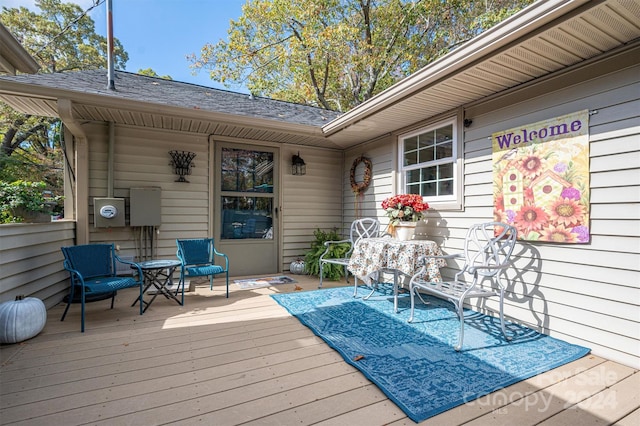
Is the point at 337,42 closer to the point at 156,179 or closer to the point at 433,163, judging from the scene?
the point at 433,163

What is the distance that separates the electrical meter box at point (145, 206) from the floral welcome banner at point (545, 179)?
14.5 ft

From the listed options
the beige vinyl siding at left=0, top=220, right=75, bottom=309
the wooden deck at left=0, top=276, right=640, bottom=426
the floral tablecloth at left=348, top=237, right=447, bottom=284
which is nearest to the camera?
the wooden deck at left=0, top=276, right=640, bottom=426

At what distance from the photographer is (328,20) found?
32.2 ft

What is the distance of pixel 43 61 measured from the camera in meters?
10.7

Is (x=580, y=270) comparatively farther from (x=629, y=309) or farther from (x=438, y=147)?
(x=438, y=147)

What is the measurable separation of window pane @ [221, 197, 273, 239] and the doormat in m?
0.76

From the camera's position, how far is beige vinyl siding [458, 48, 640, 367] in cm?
215

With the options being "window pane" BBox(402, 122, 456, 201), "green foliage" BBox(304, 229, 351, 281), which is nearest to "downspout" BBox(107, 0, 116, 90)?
"green foliage" BBox(304, 229, 351, 281)

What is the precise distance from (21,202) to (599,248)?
5.17 m

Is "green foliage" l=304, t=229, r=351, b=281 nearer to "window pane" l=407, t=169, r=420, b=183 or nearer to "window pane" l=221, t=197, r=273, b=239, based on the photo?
"window pane" l=221, t=197, r=273, b=239

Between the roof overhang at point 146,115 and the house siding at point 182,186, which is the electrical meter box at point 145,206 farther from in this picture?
the roof overhang at point 146,115

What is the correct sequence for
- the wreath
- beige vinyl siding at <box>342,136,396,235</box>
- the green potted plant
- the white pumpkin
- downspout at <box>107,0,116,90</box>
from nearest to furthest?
1. the white pumpkin
2. the green potted plant
3. downspout at <box>107,0,116,90</box>
4. beige vinyl siding at <box>342,136,396,235</box>
5. the wreath

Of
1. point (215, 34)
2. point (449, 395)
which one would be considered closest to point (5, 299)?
point (449, 395)

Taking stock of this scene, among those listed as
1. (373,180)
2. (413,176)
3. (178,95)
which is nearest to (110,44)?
(178,95)
